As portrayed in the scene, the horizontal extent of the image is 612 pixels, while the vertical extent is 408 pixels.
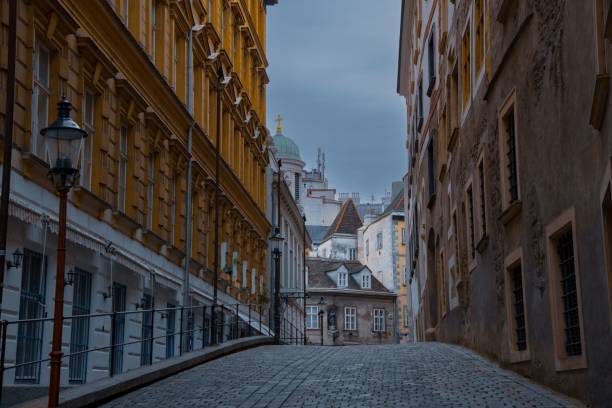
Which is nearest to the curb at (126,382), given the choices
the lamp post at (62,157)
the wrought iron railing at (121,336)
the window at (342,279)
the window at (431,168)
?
the wrought iron railing at (121,336)

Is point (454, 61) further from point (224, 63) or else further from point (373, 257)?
point (373, 257)

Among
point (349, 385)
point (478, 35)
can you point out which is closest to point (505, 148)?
point (478, 35)

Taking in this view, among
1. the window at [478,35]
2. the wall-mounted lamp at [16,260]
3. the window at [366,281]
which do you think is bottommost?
the wall-mounted lamp at [16,260]

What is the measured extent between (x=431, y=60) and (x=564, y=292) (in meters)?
21.2

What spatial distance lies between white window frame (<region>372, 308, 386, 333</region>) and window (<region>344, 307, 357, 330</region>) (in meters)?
1.92

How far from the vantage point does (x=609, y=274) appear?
419 inches

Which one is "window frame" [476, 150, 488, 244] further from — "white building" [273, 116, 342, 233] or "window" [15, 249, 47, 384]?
"white building" [273, 116, 342, 233]

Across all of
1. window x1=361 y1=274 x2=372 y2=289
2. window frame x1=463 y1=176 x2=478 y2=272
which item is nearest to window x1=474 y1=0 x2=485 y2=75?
window frame x1=463 y1=176 x2=478 y2=272

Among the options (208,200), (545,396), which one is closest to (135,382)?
(545,396)

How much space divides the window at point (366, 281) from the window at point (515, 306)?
6952cm

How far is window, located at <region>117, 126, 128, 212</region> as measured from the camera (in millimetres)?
23219

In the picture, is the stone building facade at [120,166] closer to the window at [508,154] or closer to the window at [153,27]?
the window at [153,27]

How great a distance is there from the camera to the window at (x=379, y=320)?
281 ft

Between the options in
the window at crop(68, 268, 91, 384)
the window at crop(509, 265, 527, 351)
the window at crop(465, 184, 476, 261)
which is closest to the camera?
the window at crop(509, 265, 527, 351)
